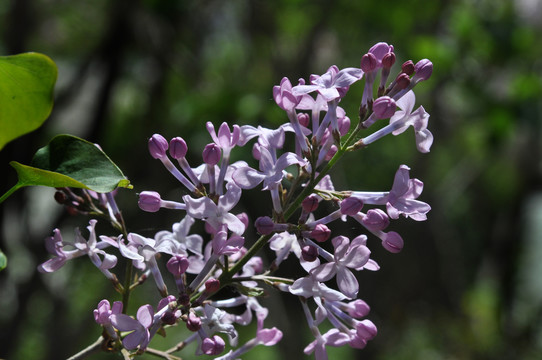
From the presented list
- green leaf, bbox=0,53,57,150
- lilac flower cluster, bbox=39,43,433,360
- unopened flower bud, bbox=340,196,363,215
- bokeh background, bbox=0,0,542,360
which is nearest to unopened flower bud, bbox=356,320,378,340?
lilac flower cluster, bbox=39,43,433,360

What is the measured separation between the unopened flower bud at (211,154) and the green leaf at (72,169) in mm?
65

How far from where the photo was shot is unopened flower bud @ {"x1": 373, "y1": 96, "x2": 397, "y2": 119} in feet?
1.51

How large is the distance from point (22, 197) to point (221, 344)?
217 cm

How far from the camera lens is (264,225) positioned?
44 cm

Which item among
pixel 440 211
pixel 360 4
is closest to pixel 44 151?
pixel 360 4

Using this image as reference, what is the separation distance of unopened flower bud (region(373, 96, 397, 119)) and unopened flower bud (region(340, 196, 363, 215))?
0.07 meters

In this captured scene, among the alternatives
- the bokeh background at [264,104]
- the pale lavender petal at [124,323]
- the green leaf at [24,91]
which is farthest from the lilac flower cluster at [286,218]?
the bokeh background at [264,104]

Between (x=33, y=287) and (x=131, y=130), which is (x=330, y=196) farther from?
(x=131, y=130)

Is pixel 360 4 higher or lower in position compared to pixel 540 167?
higher

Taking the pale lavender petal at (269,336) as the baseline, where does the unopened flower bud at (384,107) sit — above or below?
above

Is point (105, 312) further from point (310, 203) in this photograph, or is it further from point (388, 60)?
point (388, 60)

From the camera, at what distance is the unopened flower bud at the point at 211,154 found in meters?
0.48

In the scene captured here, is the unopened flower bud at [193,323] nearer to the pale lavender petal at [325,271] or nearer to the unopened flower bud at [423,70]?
the pale lavender petal at [325,271]

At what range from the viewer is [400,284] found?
543 centimetres
